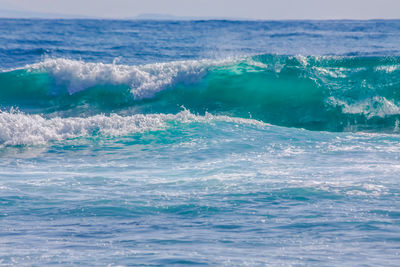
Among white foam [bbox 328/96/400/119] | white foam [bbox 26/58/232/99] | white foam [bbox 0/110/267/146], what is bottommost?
white foam [bbox 0/110/267/146]

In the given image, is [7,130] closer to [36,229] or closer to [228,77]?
[36,229]

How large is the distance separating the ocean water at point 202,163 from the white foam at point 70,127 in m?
0.04

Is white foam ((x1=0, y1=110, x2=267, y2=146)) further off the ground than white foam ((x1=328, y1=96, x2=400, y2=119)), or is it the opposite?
white foam ((x1=328, y1=96, x2=400, y2=119))

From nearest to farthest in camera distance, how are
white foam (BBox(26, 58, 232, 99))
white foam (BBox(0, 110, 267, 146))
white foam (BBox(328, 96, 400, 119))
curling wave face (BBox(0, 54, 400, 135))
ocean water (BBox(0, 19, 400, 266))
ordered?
ocean water (BBox(0, 19, 400, 266)), white foam (BBox(0, 110, 267, 146)), white foam (BBox(328, 96, 400, 119)), curling wave face (BBox(0, 54, 400, 135)), white foam (BBox(26, 58, 232, 99))

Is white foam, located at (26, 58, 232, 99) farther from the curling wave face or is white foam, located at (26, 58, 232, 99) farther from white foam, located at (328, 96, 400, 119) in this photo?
white foam, located at (328, 96, 400, 119)

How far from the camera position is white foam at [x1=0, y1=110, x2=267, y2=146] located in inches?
439

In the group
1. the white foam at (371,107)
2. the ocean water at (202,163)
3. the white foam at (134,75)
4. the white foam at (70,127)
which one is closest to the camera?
the ocean water at (202,163)

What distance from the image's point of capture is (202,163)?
29.4 ft

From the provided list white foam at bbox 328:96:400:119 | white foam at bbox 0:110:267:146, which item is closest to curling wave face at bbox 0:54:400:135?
white foam at bbox 328:96:400:119

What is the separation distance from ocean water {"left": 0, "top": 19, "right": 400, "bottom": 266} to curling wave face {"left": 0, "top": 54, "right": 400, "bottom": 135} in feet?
0.18

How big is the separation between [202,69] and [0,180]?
9.93m

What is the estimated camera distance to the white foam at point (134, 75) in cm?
1608

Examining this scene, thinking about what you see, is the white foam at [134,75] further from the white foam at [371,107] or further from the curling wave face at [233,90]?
the white foam at [371,107]

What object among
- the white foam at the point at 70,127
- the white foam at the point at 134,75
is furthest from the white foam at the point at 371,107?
the white foam at the point at 134,75
